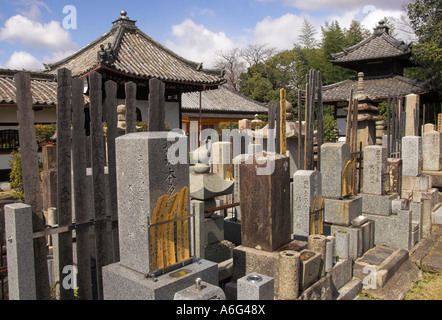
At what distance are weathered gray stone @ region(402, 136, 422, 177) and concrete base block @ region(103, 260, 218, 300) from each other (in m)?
7.27

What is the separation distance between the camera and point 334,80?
85.1ft

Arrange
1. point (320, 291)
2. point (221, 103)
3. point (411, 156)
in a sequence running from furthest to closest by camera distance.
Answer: point (221, 103) < point (411, 156) < point (320, 291)

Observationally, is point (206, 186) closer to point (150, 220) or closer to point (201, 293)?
point (150, 220)

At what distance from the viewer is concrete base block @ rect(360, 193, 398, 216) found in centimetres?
674

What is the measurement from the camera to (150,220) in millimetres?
3195

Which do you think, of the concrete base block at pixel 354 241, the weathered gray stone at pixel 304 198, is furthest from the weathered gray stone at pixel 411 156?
the weathered gray stone at pixel 304 198

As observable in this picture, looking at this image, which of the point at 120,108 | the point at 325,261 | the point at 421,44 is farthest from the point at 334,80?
the point at 325,261

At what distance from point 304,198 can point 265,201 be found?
51.3 inches

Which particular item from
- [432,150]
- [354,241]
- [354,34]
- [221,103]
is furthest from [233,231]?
[354,34]

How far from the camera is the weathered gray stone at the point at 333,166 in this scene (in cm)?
620

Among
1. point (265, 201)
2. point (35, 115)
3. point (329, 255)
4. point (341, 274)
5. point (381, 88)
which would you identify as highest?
point (381, 88)

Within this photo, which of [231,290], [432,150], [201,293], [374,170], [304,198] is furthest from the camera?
[432,150]

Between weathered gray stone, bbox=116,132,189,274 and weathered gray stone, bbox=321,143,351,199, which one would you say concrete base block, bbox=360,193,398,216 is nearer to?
weathered gray stone, bbox=321,143,351,199

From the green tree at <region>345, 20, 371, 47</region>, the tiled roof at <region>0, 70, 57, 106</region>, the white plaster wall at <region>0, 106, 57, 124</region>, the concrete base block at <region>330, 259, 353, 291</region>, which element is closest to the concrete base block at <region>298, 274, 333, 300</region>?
the concrete base block at <region>330, 259, 353, 291</region>
